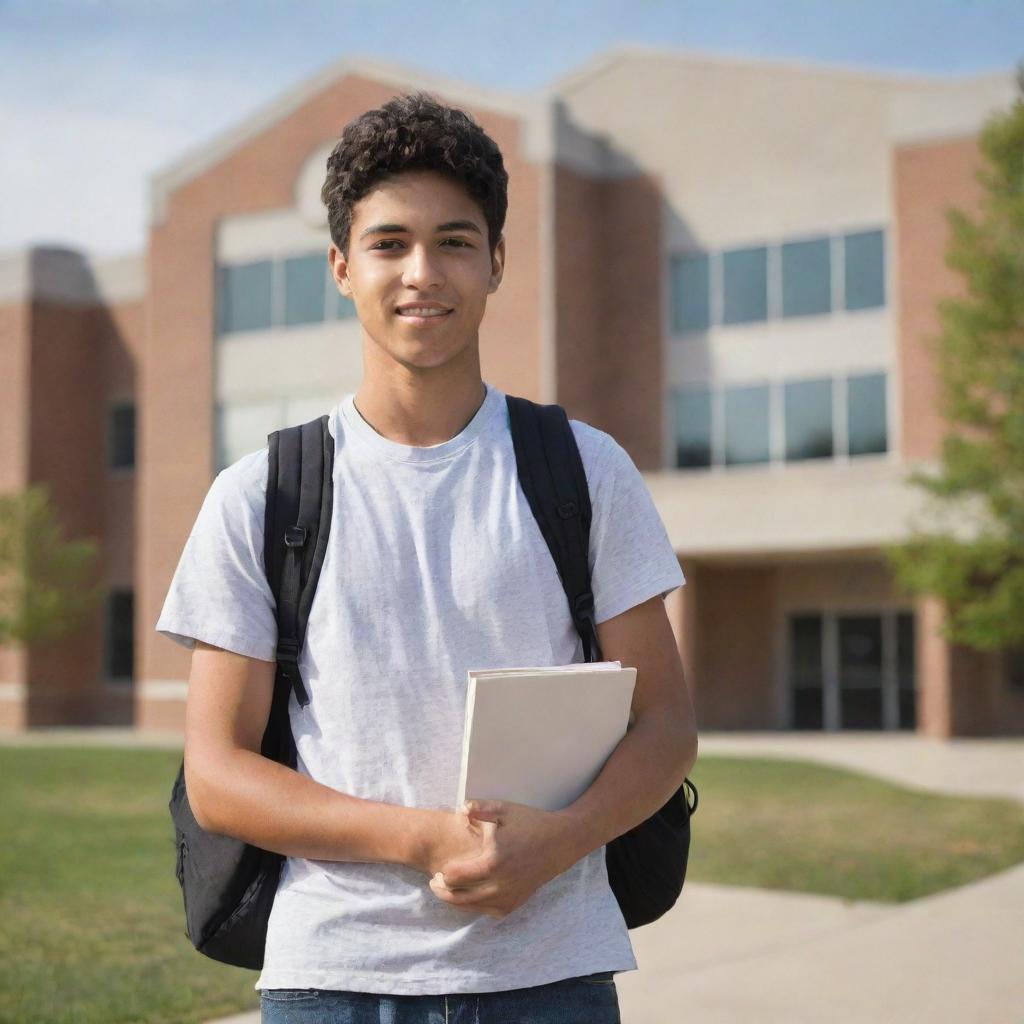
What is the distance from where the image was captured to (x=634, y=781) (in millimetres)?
2217

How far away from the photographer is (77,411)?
36031 mm

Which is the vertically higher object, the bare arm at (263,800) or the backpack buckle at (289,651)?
the backpack buckle at (289,651)

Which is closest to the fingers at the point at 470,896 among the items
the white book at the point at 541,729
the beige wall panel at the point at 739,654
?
the white book at the point at 541,729

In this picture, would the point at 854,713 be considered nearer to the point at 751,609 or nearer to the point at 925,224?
the point at 751,609

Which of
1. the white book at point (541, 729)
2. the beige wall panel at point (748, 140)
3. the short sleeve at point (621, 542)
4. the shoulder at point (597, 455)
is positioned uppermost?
the beige wall panel at point (748, 140)

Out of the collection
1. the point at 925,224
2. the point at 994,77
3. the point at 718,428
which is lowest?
the point at 718,428

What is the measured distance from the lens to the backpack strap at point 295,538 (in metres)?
2.23

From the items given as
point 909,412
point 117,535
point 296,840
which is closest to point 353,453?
point 296,840

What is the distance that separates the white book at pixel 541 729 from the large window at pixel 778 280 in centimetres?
2690

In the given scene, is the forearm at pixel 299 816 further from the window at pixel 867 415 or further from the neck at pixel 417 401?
the window at pixel 867 415

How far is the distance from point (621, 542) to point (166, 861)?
9.41 meters

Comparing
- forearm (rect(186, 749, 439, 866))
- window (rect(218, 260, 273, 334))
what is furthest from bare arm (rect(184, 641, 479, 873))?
window (rect(218, 260, 273, 334))

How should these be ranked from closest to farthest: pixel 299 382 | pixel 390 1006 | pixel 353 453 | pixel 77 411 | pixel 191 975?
pixel 390 1006, pixel 353 453, pixel 191 975, pixel 299 382, pixel 77 411

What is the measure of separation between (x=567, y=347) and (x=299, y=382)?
19.4 feet
